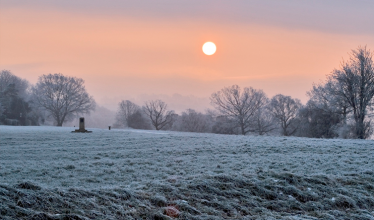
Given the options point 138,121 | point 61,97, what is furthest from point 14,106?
point 138,121

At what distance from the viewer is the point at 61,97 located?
65.8 m

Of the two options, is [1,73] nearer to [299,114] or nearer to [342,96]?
[299,114]

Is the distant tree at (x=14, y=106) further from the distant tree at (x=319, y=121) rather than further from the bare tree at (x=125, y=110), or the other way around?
the distant tree at (x=319, y=121)

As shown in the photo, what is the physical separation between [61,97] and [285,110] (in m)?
43.5

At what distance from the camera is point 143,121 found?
71875mm

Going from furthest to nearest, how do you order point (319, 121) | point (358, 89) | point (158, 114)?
1. point (158, 114)
2. point (319, 121)
3. point (358, 89)

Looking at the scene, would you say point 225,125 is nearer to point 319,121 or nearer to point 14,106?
point 319,121

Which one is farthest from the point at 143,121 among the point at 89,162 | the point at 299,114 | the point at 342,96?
the point at 89,162

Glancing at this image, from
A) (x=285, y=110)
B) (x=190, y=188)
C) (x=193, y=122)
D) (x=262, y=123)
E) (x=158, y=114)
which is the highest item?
(x=285, y=110)

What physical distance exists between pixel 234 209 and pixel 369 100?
34.8 meters

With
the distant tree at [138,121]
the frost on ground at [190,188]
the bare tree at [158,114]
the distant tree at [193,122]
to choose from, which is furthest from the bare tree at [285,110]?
the frost on ground at [190,188]

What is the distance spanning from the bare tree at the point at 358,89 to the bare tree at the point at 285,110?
25.3 metres

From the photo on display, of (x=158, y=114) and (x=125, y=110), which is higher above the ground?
(x=125, y=110)

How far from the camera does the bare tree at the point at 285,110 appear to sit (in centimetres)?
6300
